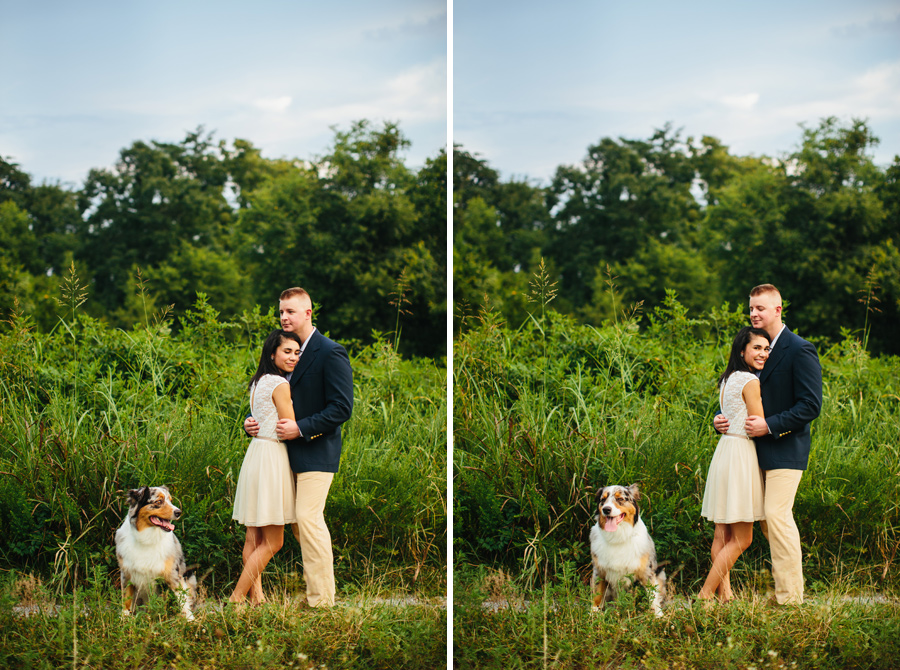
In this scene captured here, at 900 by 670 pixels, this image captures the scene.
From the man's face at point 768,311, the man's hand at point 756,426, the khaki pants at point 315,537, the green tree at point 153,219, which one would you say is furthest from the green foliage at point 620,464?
the green tree at point 153,219

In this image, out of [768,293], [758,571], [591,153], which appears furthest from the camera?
[591,153]

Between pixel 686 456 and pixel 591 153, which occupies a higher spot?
pixel 591 153

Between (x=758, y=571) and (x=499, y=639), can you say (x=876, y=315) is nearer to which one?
(x=758, y=571)

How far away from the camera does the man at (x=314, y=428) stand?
3.80 metres

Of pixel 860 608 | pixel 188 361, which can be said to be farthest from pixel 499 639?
pixel 188 361

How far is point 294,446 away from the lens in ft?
12.5

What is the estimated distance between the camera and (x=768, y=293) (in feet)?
12.5

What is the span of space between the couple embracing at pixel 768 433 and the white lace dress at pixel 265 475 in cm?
235

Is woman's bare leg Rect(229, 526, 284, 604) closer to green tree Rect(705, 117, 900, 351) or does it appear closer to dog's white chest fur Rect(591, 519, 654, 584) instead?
dog's white chest fur Rect(591, 519, 654, 584)

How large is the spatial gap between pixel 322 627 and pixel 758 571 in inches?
102

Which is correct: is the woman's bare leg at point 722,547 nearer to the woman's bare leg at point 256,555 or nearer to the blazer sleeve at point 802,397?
the blazer sleeve at point 802,397

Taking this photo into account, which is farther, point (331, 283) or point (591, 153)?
point (331, 283)

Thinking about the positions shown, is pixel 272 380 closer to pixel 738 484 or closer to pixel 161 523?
pixel 161 523

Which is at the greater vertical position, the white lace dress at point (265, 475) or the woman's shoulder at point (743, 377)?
the woman's shoulder at point (743, 377)
